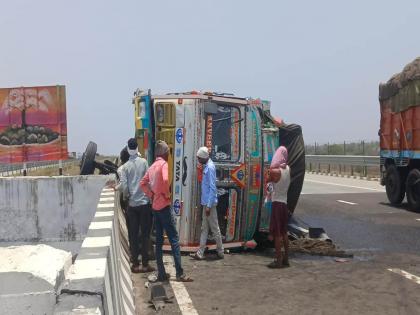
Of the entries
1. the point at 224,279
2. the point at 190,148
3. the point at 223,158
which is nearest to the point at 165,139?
the point at 190,148

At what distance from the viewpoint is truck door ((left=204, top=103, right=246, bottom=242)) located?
9.08 metres

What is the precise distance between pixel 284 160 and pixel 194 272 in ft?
7.27

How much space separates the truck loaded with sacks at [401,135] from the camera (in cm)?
1438

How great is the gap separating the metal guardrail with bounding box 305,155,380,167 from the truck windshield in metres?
20.1

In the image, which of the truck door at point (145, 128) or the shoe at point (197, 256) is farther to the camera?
the truck door at point (145, 128)

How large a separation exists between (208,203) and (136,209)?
44.6 inches

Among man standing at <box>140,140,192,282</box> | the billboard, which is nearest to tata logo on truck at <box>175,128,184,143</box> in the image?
man standing at <box>140,140,192,282</box>

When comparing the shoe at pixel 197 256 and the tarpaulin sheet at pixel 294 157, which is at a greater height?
the tarpaulin sheet at pixel 294 157

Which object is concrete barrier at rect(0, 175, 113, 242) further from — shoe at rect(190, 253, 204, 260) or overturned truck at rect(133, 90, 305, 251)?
shoe at rect(190, 253, 204, 260)

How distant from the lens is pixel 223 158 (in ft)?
30.0

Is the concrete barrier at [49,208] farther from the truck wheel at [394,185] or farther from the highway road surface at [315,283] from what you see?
the truck wheel at [394,185]

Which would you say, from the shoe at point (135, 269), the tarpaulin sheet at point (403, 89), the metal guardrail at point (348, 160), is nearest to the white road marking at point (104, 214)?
the shoe at point (135, 269)

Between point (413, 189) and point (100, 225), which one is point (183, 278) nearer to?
point (100, 225)

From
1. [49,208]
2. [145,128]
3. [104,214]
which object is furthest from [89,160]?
[104,214]
